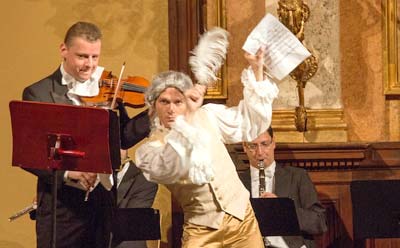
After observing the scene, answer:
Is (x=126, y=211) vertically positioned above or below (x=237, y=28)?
below

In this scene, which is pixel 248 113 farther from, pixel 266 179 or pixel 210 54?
pixel 266 179

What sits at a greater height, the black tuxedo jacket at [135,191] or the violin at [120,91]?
the violin at [120,91]

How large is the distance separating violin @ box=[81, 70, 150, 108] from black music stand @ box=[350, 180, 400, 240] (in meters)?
1.21

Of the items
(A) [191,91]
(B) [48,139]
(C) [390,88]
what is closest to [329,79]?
(C) [390,88]

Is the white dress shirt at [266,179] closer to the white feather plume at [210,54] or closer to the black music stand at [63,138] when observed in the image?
the white feather plume at [210,54]

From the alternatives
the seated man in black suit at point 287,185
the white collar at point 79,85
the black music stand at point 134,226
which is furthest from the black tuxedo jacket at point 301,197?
the white collar at point 79,85

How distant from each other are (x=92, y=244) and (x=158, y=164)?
1.93 feet

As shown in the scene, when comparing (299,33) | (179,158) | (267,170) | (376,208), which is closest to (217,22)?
(299,33)

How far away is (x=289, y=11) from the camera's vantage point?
5.77 meters

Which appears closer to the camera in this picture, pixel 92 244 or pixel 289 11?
pixel 92 244

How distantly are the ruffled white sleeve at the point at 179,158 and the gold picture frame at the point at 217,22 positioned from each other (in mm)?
1895

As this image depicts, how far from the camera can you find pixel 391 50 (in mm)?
5957

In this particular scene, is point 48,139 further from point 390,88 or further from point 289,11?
point 390,88

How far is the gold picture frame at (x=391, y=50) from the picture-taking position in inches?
235
